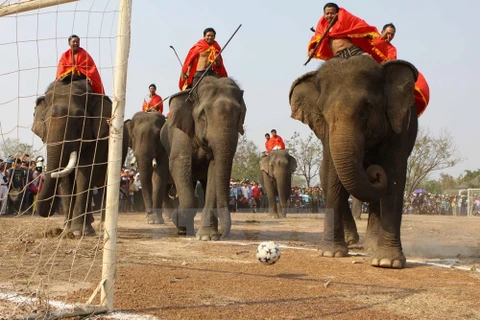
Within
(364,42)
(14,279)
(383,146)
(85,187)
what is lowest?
(14,279)

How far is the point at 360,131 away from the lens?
7.55 m

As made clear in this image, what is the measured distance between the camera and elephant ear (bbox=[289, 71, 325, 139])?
853cm

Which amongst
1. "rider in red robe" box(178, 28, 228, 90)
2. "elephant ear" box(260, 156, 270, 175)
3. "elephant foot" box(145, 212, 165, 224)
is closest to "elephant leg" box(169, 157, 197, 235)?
"rider in red robe" box(178, 28, 228, 90)

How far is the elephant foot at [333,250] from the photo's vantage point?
27.8 ft

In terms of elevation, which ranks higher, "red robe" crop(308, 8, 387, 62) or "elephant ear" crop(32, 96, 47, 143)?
"red robe" crop(308, 8, 387, 62)

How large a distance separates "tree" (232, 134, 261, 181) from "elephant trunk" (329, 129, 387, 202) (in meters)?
57.1

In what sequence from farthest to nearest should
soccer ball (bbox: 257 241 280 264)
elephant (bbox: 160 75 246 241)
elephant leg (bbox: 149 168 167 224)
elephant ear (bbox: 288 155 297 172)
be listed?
elephant ear (bbox: 288 155 297 172) → elephant leg (bbox: 149 168 167 224) → elephant (bbox: 160 75 246 241) → soccer ball (bbox: 257 241 280 264)

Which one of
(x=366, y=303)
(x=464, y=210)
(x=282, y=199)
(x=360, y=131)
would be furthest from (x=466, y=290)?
(x=464, y=210)

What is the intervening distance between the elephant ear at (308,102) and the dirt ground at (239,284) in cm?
178

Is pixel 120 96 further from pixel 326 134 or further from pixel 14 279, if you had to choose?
pixel 326 134

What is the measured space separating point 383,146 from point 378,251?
1.44m

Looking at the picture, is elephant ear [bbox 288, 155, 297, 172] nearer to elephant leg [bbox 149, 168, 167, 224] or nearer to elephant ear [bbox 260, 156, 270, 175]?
elephant ear [bbox 260, 156, 270, 175]

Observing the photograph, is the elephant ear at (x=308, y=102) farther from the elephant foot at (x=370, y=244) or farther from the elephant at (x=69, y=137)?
the elephant at (x=69, y=137)

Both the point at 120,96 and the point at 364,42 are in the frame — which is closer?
the point at 120,96
